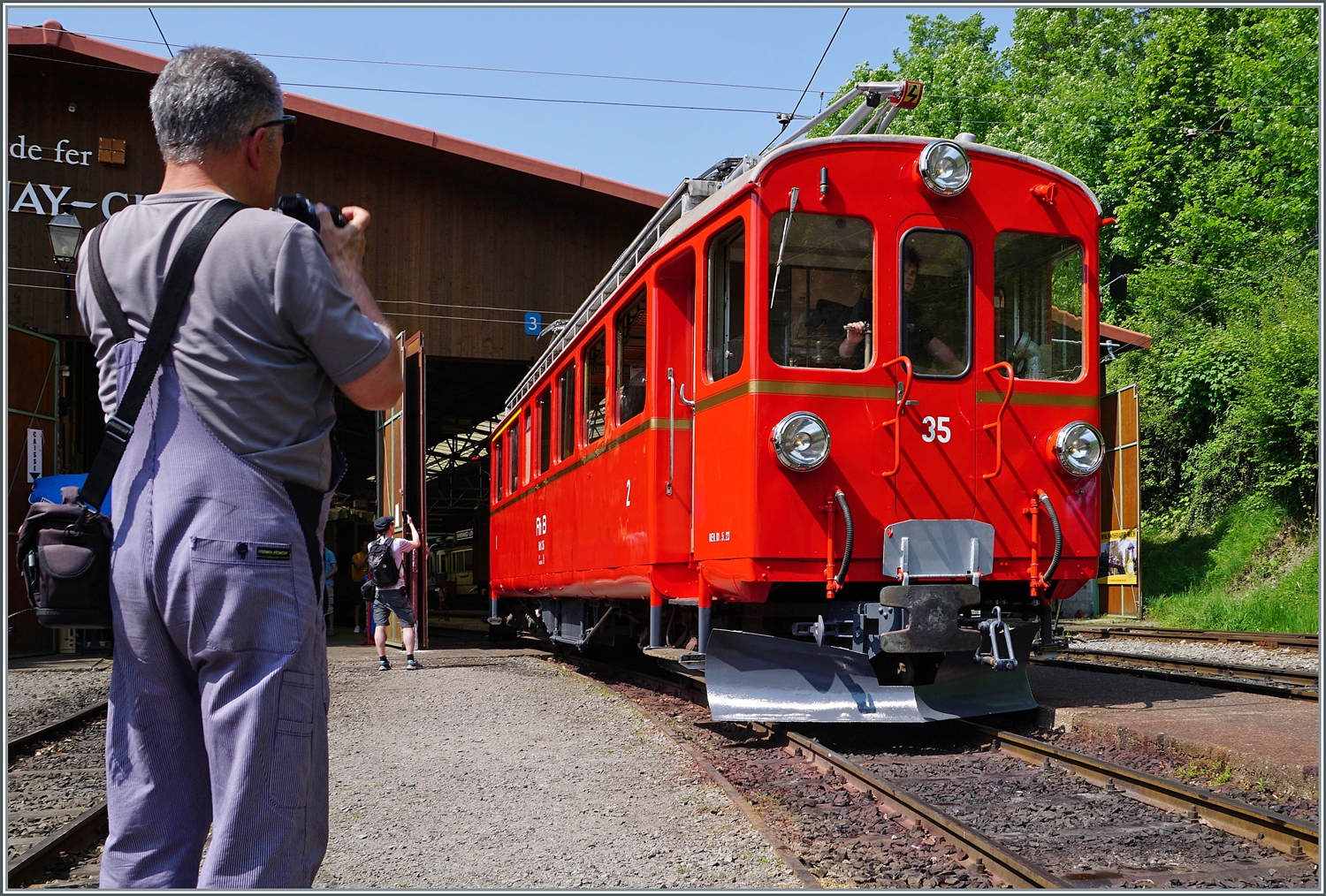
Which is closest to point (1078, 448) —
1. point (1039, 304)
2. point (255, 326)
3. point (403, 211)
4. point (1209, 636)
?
point (1039, 304)

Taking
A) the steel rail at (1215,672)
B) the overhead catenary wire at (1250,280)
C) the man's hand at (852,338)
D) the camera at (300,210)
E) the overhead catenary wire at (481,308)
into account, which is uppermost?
the overhead catenary wire at (1250,280)

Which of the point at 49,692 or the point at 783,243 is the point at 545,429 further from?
the point at 783,243

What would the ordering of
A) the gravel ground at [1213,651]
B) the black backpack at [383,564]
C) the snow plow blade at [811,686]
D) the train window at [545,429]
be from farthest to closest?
the black backpack at [383,564] → the train window at [545,429] → the gravel ground at [1213,651] → the snow plow blade at [811,686]

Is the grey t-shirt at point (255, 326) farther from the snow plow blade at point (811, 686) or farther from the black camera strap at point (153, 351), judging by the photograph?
the snow plow blade at point (811, 686)

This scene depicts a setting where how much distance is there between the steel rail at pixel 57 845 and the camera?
4094mm

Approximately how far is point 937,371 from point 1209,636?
28.1 ft

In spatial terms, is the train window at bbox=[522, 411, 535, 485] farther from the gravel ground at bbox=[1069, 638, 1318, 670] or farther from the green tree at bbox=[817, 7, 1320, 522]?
the green tree at bbox=[817, 7, 1320, 522]

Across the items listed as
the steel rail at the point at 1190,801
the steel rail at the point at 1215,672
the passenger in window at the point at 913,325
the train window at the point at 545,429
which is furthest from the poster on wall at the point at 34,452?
the steel rail at the point at 1190,801

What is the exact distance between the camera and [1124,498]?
16391mm

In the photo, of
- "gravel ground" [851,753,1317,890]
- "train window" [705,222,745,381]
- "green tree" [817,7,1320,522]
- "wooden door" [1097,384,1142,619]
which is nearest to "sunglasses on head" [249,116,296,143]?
"gravel ground" [851,753,1317,890]

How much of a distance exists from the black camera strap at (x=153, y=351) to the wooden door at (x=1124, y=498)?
15188 millimetres

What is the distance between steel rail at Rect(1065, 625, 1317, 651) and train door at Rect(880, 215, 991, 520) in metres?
7.18

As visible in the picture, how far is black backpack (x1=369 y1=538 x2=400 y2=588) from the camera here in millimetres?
11789

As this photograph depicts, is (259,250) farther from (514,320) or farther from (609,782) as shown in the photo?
(514,320)
